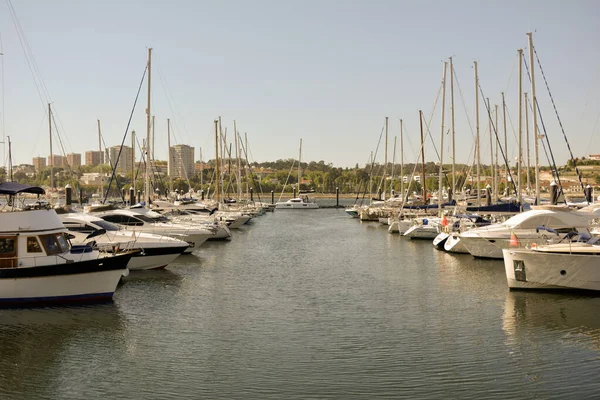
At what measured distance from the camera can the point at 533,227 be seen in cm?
3350

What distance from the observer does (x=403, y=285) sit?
3102 cm

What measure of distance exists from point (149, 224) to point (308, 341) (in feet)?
72.0

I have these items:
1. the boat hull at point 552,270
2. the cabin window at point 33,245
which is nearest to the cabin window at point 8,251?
the cabin window at point 33,245

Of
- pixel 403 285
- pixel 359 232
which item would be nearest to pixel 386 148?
pixel 359 232

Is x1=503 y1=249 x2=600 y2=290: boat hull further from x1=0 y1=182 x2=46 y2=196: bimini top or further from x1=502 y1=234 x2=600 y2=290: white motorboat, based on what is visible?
x1=0 y1=182 x2=46 y2=196: bimini top

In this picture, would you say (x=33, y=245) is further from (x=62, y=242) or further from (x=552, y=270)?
(x=552, y=270)

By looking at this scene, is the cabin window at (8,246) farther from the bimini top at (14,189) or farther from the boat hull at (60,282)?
the bimini top at (14,189)

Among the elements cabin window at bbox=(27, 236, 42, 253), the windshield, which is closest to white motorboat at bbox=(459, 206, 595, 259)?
the windshield

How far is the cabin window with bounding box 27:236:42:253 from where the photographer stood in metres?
24.4

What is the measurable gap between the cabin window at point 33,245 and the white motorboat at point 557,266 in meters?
18.4

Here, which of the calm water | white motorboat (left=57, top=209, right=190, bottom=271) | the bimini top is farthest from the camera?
white motorboat (left=57, top=209, right=190, bottom=271)

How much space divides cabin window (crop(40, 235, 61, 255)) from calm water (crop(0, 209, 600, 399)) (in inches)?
91.0

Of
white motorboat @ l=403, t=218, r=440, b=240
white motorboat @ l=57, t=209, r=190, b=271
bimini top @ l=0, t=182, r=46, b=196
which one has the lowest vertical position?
white motorboat @ l=403, t=218, r=440, b=240

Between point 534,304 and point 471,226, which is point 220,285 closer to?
point 534,304
